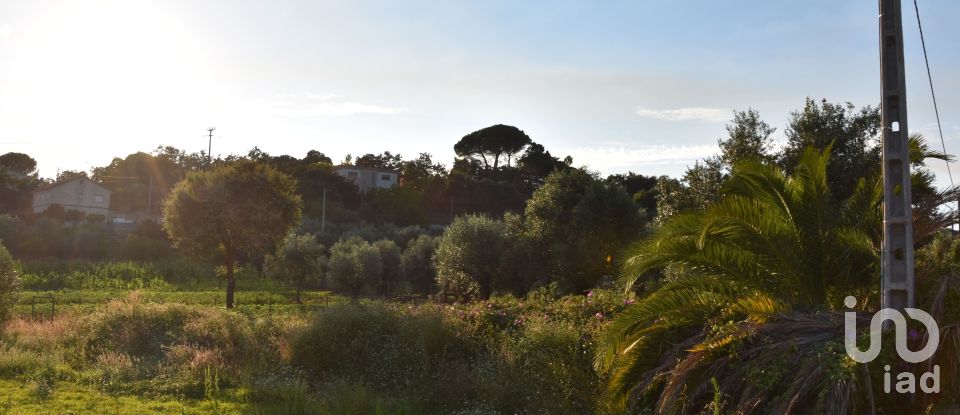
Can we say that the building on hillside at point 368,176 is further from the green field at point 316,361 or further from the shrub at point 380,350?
the shrub at point 380,350

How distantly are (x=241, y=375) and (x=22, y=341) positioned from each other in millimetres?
6580

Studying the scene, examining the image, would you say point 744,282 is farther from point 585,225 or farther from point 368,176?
point 368,176

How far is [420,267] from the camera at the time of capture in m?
42.7

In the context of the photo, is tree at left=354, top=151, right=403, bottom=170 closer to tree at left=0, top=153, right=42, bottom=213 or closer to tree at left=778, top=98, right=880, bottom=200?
tree at left=0, top=153, right=42, bottom=213

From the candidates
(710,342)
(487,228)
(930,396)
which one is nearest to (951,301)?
(930,396)

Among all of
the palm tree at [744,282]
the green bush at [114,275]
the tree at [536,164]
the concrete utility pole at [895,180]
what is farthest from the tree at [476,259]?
the tree at [536,164]

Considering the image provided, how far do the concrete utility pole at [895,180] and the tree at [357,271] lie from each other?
118ft

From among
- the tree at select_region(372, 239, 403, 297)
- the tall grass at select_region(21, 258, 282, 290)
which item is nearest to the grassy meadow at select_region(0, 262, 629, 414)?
the tall grass at select_region(21, 258, 282, 290)

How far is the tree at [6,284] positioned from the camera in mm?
19109

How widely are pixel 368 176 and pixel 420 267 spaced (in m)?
51.9

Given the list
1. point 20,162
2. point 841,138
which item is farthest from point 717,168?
point 20,162

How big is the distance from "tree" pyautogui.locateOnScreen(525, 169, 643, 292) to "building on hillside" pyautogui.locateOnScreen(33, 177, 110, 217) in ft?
204

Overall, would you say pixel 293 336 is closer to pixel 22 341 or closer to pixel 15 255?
pixel 22 341

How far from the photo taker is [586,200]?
990 inches
